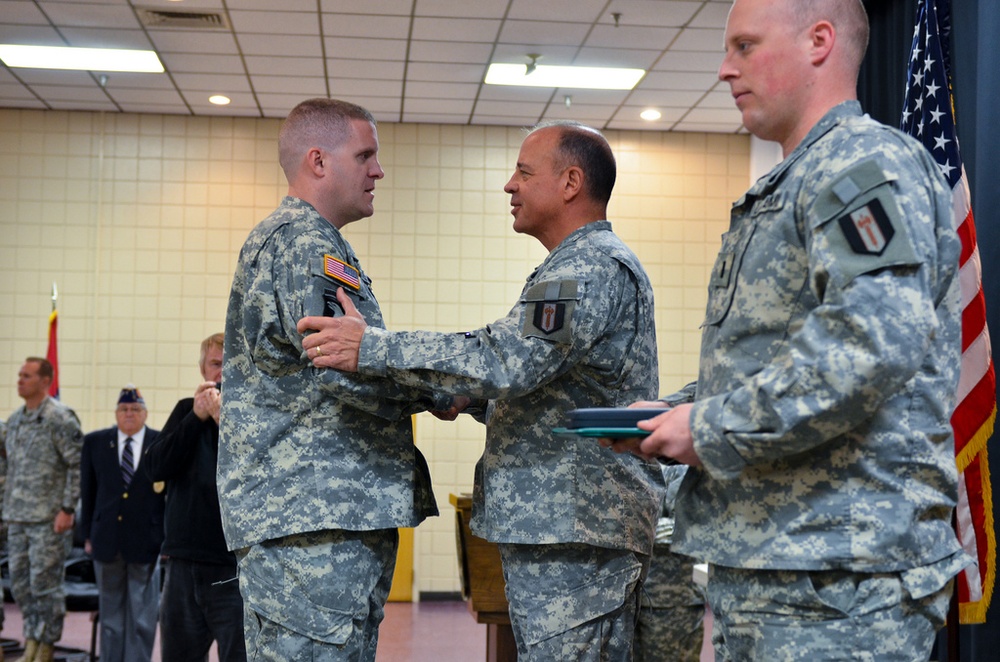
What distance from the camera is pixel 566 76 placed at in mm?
8008

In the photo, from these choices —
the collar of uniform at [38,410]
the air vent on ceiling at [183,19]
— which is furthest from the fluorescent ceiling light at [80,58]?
the collar of uniform at [38,410]

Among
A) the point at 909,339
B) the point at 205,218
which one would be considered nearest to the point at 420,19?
the point at 205,218

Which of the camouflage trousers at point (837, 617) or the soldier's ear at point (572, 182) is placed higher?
the soldier's ear at point (572, 182)

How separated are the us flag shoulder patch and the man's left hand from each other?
0.13 m

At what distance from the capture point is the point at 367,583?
239 cm

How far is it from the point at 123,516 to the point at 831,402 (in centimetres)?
470

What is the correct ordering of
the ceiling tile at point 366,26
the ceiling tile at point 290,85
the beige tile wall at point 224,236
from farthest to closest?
the beige tile wall at point 224,236 → the ceiling tile at point 290,85 → the ceiling tile at point 366,26

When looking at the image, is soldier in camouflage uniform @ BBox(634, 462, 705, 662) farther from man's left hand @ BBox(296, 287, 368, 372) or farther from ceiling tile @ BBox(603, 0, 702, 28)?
ceiling tile @ BBox(603, 0, 702, 28)

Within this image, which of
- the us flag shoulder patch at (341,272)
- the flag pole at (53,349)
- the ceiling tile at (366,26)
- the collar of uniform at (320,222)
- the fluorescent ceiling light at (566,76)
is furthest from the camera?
the flag pole at (53,349)

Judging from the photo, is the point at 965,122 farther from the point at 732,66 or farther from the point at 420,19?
the point at 420,19

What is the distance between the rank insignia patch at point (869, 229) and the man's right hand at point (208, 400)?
283cm

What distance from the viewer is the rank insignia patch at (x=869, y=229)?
4.74 feet

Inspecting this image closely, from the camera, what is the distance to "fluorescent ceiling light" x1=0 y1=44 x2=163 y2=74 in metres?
7.54

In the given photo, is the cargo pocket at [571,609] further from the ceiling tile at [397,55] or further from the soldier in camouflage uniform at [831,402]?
the ceiling tile at [397,55]
